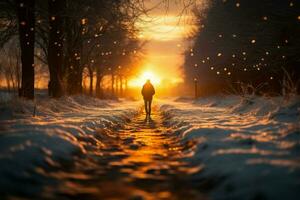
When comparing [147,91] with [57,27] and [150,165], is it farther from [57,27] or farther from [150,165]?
[150,165]

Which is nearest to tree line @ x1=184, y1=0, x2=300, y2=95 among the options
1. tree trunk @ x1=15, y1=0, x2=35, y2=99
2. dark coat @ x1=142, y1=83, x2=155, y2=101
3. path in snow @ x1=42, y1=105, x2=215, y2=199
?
dark coat @ x1=142, y1=83, x2=155, y2=101

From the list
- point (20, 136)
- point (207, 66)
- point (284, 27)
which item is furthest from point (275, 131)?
point (207, 66)

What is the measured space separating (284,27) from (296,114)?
11045mm

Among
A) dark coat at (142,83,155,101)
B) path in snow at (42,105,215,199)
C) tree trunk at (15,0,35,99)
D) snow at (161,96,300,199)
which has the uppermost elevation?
tree trunk at (15,0,35,99)

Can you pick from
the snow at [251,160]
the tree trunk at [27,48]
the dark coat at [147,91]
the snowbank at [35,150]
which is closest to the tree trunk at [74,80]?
the dark coat at [147,91]

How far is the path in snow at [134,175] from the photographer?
18.9 feet

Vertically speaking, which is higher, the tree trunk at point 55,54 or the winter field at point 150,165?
the tree trunk at point 55,54

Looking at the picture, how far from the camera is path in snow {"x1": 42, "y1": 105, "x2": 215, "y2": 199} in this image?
577cm

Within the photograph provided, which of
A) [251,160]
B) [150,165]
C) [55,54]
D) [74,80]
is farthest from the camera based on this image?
[74,80]

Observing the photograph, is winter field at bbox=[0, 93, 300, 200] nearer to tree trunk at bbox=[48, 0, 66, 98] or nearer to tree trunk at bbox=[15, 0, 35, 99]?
tree trunk at bbox=[15, 0, 35, 99]

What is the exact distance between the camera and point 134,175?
6.95 m

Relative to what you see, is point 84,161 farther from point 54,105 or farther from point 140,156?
point 54,105

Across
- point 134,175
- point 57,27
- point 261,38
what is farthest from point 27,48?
point 261,38

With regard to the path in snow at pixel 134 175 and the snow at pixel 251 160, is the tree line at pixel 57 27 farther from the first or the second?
the path in snow at pixel 134 175
